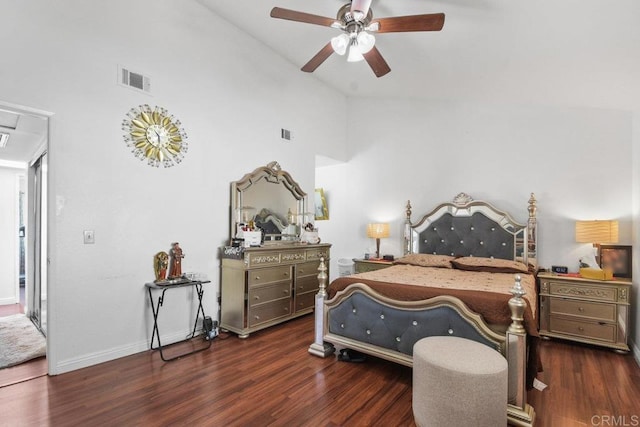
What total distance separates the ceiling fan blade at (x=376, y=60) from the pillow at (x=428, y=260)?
2.48 metres

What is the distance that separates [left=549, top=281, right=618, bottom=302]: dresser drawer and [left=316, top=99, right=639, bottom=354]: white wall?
0.60 m

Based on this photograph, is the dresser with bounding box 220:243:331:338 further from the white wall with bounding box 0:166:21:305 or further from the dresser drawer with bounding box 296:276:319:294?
the white wall with bounding box 0:166:21:305

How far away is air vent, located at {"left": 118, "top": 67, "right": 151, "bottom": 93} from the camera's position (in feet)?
10.3

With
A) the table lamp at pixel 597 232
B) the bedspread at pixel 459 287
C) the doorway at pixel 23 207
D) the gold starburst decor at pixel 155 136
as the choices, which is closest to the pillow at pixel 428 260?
the bedspread at pixel 459 287

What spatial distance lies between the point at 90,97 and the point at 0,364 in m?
2.56

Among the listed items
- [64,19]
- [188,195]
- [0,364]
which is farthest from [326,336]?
[64,19]

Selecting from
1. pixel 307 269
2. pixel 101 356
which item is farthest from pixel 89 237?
pixel 307 269

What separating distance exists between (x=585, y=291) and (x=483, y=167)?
6.48 ft

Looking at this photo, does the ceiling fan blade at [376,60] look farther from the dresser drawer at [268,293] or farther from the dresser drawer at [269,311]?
the dresser drawer at [269,311]

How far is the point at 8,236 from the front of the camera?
5.28 meters

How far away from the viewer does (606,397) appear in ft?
8.00

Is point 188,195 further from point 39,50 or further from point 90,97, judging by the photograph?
point 39,50

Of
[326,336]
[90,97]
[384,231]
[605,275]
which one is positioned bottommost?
[326,336]

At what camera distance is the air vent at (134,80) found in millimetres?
3152
